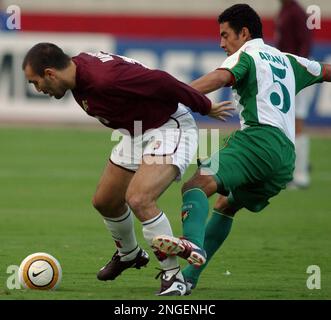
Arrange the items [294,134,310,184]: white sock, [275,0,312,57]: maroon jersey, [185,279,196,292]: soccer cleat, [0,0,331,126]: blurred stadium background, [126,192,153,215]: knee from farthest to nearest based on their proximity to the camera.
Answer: [0,0,331,126]: blurred stadium background → [294,134,310,184]: white sock → [275,0,312,57]: maroon jersey → [185,279,196,292]: soccer cleat → [126,192,153,215]: knee

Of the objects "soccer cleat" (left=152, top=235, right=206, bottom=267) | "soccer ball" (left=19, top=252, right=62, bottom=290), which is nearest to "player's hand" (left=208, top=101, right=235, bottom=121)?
"soccer cleat" (left=152, top=235, right=206, bottom=267)

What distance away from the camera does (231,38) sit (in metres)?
8.79

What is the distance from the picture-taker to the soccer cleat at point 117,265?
8953 mm

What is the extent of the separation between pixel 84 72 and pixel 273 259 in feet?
10.8

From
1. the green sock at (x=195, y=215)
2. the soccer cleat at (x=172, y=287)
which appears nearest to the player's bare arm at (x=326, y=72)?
the green sock at (x=195, y=215)

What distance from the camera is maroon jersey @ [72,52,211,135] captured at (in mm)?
8078

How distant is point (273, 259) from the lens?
10.3 m

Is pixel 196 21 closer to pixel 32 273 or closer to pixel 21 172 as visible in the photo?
pixel 21 172

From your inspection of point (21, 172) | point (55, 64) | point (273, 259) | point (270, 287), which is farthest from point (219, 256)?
point (21, 172)

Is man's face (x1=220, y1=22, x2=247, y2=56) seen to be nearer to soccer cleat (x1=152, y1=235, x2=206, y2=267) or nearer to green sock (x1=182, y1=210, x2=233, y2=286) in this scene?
green sock (x1=182, y1=210, x2=233, y2=286)

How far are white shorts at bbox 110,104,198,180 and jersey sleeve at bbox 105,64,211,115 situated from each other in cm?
30

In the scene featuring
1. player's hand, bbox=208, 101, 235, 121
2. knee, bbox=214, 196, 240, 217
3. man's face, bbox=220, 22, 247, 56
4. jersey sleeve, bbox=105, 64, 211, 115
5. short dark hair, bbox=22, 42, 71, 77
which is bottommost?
knee, bbox=214, 196, 240, 217

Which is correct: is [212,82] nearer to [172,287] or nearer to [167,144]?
[167,144]
